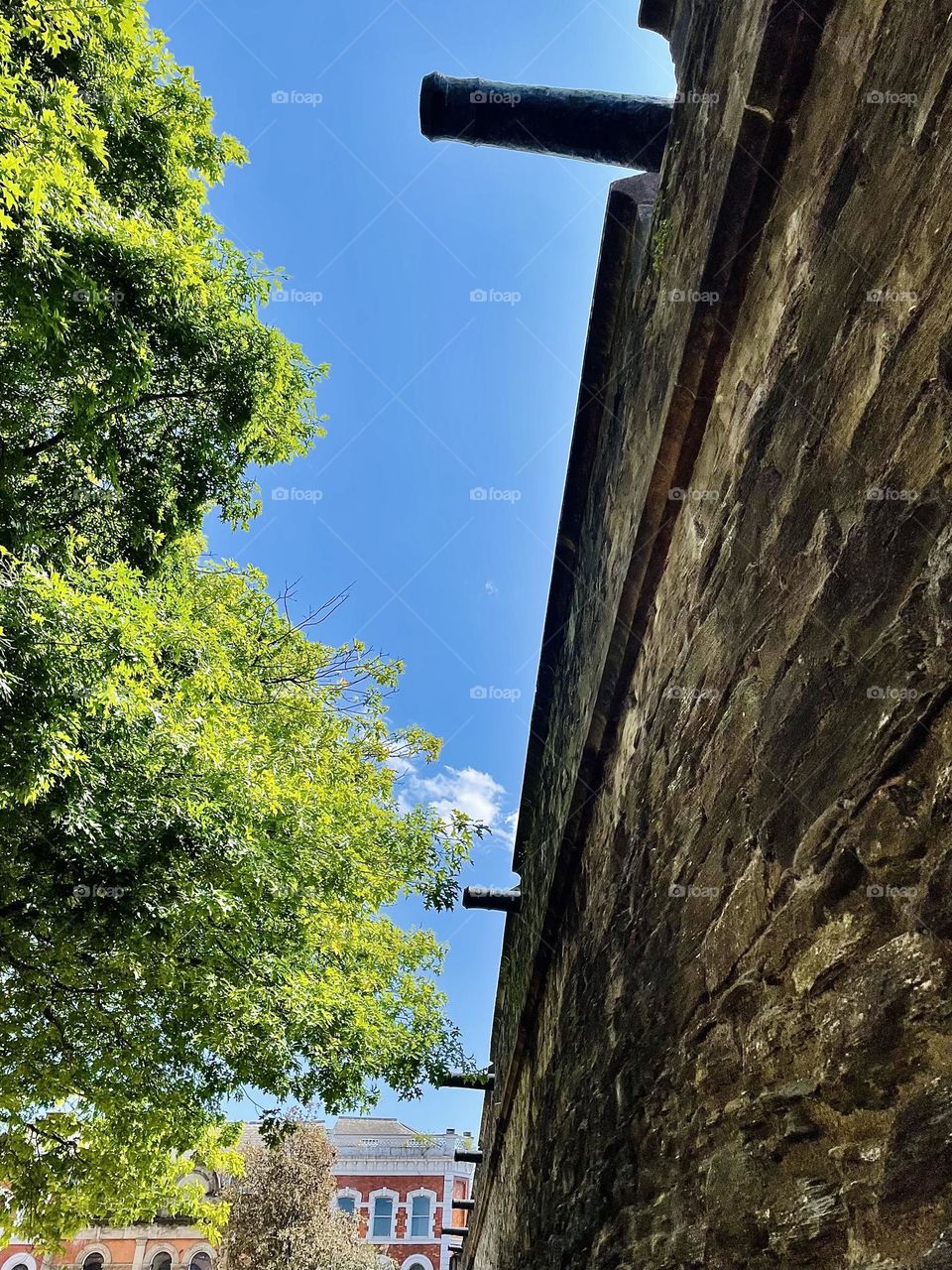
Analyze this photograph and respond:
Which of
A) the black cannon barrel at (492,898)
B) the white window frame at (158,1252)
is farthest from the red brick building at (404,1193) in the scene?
the black cannon barrel at (492,898)

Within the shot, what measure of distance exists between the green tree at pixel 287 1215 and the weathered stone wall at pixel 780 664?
62.6ft

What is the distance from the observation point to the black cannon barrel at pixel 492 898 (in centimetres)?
567

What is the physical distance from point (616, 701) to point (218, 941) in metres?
3.90

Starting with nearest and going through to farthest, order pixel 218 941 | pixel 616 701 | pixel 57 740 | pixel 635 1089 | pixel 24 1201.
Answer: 1. pixel 635 1089
2. pixel 616 701
3. pixel 57 740
4. pixel 218 941
5. pixel 24 1201

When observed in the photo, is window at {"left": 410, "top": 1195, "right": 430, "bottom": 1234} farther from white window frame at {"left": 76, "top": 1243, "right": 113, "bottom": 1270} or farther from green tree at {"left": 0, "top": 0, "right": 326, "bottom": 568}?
green tree at {"left": 0, "top": 0, "right": 326, "bottom": 568}

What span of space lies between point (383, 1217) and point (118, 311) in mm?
32780

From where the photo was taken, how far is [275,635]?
8.46 meters

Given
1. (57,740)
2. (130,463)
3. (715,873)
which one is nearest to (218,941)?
(57,740)

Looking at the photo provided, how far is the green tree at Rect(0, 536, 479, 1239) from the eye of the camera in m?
4.25

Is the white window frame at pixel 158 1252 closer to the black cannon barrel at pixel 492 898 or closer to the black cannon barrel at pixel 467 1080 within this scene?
the black cannon barrel at pixel 467 1080

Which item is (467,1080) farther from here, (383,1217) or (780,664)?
(383,1217)

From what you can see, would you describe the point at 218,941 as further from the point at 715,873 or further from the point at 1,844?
the point at 715,873

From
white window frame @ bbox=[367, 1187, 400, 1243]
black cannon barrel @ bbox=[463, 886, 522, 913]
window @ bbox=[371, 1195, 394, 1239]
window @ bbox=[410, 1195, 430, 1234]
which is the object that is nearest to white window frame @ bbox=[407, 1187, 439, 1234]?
window @ bbox=[410, 1195, 430, 1234]

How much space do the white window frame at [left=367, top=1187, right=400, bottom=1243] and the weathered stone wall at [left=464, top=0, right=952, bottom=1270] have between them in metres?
31.0
